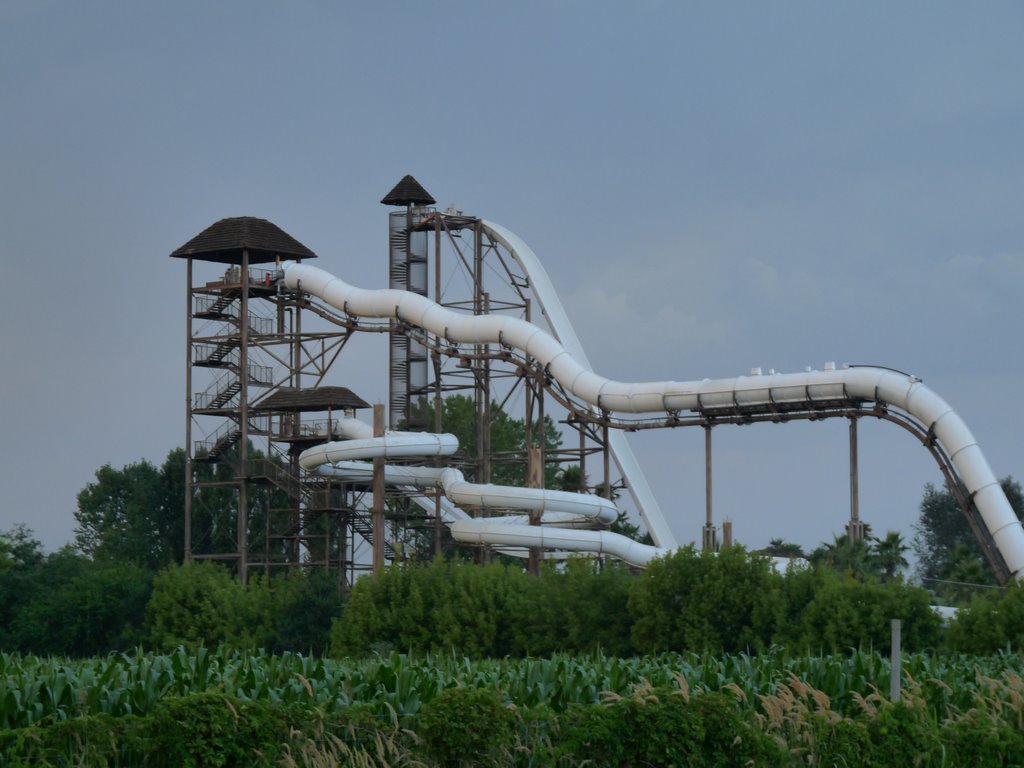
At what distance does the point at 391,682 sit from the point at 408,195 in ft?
159

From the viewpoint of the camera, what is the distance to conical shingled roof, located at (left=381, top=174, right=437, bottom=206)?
234 ft

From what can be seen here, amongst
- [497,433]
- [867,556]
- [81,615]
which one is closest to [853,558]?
[867,556]

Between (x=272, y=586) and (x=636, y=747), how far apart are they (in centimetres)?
4798

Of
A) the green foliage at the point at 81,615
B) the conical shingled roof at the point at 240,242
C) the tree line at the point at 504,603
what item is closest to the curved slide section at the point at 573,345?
the tree line at the point at 504,603

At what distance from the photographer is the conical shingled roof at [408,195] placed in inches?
2808

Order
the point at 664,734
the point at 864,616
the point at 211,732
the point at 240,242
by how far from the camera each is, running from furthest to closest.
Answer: the point at 240,242, the point at 864,616, the point at 664,734, the point at 211,732

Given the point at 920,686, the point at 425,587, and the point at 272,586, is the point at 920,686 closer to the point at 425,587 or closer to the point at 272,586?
the point at 425,587

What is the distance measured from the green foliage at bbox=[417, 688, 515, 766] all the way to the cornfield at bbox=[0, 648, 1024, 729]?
140cm

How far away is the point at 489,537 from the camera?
5766cm

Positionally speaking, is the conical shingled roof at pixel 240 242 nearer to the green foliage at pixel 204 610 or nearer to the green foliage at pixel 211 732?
the green foliage at pixel 204 610

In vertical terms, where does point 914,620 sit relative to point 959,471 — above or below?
below

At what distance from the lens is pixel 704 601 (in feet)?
159

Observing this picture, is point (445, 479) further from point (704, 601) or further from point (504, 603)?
point (704, 601)

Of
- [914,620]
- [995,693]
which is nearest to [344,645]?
[914,620]
